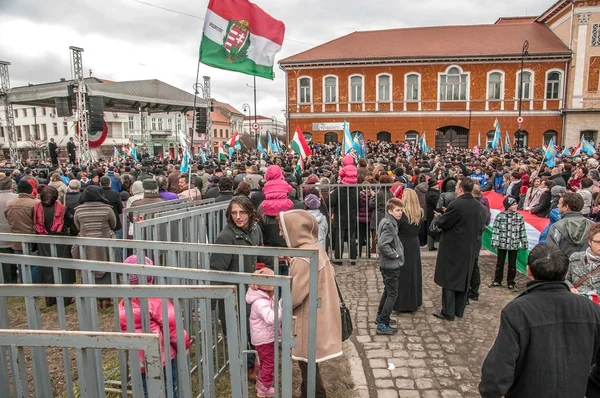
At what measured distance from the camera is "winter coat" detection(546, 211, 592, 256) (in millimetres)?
4744

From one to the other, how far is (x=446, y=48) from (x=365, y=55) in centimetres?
700

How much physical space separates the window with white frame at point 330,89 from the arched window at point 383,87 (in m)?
3.83

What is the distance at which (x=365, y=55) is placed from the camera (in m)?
36.9

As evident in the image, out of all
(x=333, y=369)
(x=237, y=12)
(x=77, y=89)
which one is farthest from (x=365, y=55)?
(x=333, y=369)

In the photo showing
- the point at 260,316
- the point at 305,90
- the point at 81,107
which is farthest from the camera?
the point at 305,90

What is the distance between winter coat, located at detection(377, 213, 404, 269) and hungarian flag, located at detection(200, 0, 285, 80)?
3.32m

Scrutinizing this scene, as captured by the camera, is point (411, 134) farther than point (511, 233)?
Yes

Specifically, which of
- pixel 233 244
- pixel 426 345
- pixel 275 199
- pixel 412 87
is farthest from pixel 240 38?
pixel 412 87

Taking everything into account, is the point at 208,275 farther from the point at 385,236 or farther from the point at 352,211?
the point at 352,211

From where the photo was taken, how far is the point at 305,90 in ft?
125

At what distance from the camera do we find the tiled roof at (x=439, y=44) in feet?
117

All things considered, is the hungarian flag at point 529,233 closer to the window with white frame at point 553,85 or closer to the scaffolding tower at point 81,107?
the scaffolding tower at point 81,107

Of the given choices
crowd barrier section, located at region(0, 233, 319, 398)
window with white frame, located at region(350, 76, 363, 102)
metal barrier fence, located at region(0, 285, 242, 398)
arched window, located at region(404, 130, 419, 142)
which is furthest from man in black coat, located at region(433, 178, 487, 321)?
window with white frame, located at region(350, 76, 363, 102)

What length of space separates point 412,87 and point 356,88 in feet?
15.9
